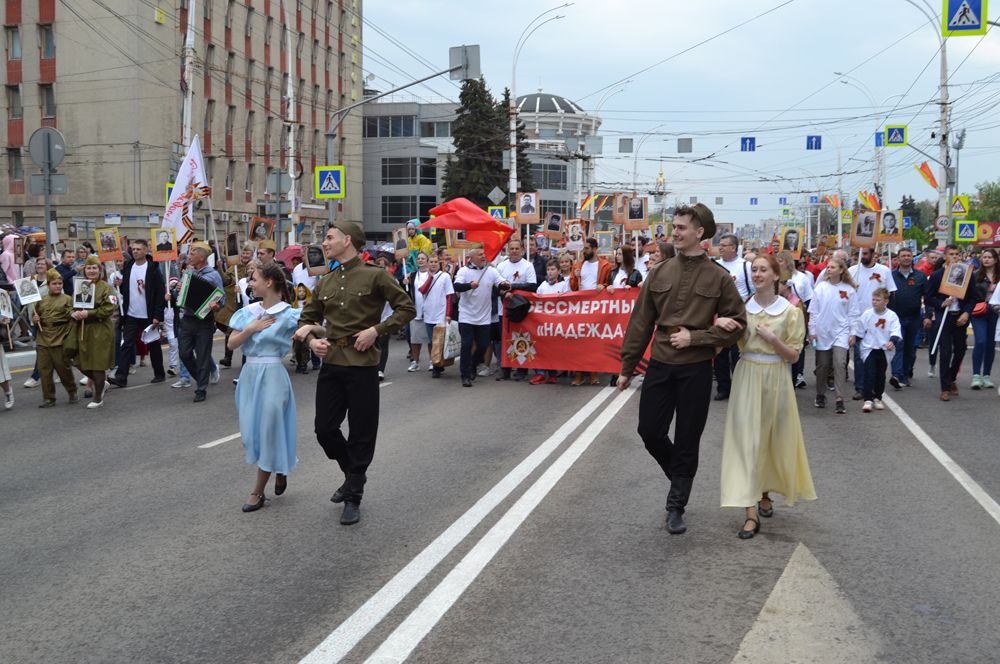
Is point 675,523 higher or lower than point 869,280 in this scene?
lower

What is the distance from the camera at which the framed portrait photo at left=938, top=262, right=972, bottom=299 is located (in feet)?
46.4

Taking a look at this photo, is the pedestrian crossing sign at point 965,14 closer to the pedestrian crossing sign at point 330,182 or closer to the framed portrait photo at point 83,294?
the framed portrait photo at point 83,294

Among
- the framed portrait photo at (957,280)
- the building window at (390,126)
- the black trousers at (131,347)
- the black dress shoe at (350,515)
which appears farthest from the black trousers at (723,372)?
the building window at (390,126)

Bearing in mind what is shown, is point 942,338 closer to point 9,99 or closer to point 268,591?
point 268,591

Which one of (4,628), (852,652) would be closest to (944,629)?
(852,652)

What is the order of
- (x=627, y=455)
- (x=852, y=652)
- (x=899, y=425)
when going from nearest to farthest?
1. (x=852, y=652)
2. (x=627, y=455)
3. (x=899, y=425)

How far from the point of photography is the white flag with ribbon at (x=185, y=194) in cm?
1593

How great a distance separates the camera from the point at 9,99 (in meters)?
46.2

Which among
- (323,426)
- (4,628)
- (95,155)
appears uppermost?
(95,155)

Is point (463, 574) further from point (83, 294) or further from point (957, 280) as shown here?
point (957, 280)

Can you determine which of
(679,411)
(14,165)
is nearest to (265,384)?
(679,411)

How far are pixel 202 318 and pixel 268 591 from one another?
778cm

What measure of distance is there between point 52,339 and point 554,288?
6.85 m

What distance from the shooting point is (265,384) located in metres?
7.14
